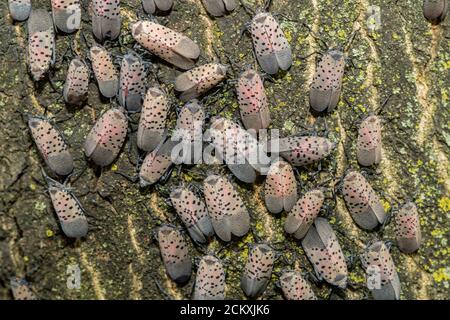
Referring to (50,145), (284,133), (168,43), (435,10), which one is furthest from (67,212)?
(435,10)

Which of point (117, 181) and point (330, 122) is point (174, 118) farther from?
point (330, 122)

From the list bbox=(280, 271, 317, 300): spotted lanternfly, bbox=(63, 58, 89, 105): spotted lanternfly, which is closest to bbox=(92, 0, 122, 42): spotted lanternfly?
bbox=(63, 58, 89, 105): spotted lanternfly

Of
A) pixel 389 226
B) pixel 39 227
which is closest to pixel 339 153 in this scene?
pixel 389 226

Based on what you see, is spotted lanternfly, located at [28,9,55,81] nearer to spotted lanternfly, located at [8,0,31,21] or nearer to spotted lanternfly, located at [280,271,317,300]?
spotted lanternfly, located at [8,0,31,21]

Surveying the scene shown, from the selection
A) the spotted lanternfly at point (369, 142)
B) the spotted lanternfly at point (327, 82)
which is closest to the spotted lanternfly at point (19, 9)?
the spotted lanternfly at point (327, 82)

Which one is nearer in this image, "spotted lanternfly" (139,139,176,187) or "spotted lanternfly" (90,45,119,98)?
"spotted lanternfly" (139,139,176,187)
